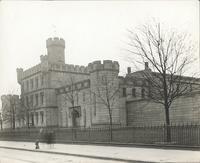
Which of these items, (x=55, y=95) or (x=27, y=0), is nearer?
(x=27, y=0)

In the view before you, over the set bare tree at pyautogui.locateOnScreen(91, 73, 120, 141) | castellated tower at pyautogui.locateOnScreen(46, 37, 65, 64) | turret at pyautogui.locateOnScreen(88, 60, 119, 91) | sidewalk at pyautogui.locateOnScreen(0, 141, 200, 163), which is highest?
castellated tower at pyautogui.locateOnScreen(46, 37, 65, 64)

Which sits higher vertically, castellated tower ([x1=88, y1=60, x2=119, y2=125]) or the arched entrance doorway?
castellated tower ([x1=88, y1=60, x2=119, y2=125])

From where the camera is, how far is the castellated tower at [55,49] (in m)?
61.0

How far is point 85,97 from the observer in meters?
48.2

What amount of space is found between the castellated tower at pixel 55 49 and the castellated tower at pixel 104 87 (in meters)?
18.9

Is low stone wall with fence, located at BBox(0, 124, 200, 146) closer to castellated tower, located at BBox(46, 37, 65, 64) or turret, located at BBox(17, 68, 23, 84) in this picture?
A: castellated tower, located at BBox(46, 37, 65, 64)

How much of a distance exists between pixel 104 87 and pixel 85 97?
23.6ft

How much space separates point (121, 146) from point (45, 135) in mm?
6260

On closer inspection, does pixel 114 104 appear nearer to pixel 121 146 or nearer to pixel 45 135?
pixel 45 135

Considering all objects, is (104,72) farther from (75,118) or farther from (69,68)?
(69,68)

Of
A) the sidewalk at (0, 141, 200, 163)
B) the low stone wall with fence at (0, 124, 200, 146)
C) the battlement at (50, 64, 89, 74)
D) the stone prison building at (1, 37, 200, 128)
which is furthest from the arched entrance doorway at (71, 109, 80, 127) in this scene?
the sidewalk at (0, 141, 200, 163)

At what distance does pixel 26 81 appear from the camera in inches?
2517

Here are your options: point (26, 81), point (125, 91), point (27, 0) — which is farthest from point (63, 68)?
point (27, 0)

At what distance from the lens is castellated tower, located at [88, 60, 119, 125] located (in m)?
41.6
